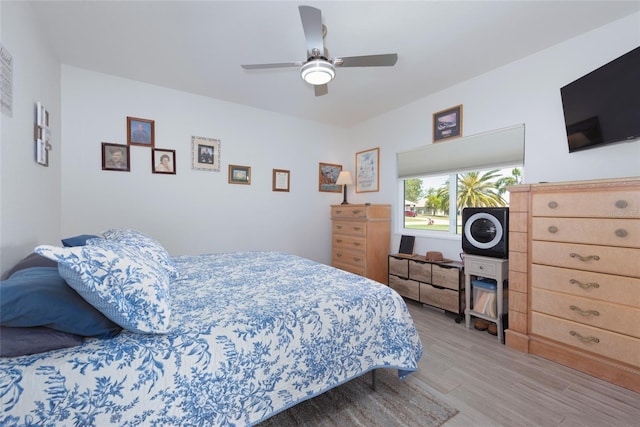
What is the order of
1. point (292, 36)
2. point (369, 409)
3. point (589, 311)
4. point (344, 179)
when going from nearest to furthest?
point (369, 409) < point (589, 311) < point (292, 36) < point (344, 179)

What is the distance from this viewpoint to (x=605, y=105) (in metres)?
1.88

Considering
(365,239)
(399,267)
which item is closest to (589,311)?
(399,267)

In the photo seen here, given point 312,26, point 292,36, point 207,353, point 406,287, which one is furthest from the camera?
point 406,287

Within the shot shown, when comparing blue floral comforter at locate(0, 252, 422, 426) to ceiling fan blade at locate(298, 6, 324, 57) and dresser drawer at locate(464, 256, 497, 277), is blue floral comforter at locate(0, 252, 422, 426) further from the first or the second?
ceiling fan blade at locate(298, 6, 324, 57)

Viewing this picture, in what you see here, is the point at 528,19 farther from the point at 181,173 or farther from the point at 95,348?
the point at 181,173

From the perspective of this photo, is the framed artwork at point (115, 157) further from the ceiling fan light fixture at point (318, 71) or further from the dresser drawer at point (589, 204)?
the dresser drawer at point (589, 204)

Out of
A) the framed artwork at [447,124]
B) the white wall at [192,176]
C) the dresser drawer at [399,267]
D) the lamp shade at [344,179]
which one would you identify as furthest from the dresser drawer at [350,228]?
the framed artwork at [447,124]

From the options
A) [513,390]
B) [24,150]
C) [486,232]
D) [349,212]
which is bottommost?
[513,390]

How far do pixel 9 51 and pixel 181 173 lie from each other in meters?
1.73

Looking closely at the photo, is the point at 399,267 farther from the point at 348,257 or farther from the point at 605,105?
the point at 605,105

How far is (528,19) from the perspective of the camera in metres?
2.00

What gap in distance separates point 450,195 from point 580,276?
1.55 metres

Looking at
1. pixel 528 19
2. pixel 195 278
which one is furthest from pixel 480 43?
pixel 195 278

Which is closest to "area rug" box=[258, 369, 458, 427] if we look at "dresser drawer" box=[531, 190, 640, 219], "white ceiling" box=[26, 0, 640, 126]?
"dresser drawer" box=[531, 190, 640, 219]
